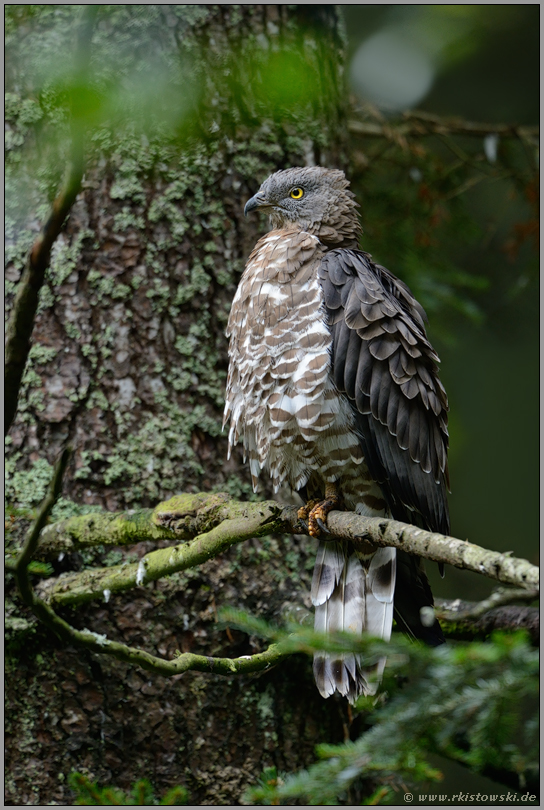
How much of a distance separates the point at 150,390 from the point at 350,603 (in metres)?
1.26

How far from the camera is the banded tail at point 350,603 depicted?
2.60m

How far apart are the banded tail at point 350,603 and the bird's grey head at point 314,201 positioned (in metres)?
1.40

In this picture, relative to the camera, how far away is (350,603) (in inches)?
107

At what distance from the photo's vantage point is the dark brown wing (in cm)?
248

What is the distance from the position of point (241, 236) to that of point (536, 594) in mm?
2340

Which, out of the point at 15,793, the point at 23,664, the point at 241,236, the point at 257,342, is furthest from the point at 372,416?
the point at 15,793

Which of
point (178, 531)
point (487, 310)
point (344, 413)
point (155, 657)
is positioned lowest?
point (155, 657)

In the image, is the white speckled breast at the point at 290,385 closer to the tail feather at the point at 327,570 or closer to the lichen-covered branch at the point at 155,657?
the tail feather at the point at 327,570

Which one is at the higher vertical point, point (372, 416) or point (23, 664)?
point (372, 416)

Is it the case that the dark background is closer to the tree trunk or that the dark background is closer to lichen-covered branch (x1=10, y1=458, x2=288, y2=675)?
the tree trunk

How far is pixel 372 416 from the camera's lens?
2.50m

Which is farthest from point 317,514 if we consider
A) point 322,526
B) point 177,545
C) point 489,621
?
point 489,621

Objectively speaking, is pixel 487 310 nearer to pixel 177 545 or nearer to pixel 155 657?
pixel 177 545

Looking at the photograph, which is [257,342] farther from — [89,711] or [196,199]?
[89,711]
